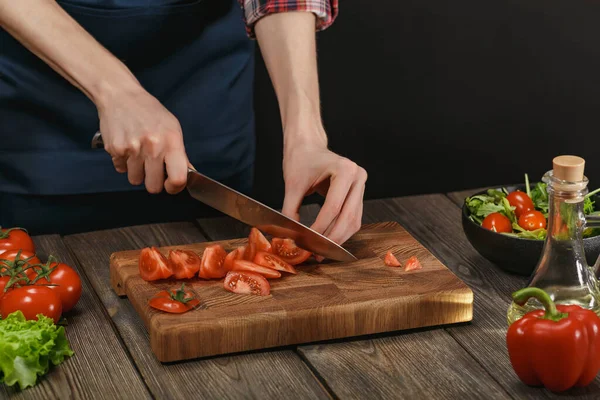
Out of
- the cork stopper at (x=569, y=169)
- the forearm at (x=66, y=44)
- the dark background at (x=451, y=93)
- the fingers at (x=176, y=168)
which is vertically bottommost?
the dark background at (x=451, y=93)

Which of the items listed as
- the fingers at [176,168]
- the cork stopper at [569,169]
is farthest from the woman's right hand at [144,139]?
the cork stopper at [569,169]

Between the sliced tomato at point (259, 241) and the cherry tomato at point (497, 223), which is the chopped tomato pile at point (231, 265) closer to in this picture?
the sliced tomato at point (259, 241)

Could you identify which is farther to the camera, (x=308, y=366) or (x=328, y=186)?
(x=328, y=186)

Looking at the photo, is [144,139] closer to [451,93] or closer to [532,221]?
[532,221]

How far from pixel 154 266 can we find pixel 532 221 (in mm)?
748

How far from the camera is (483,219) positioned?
1.90 m

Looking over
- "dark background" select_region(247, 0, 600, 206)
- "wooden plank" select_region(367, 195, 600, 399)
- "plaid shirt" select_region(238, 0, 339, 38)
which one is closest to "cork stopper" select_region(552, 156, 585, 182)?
"wooden plank" select_region(367, 195, 600, 399)

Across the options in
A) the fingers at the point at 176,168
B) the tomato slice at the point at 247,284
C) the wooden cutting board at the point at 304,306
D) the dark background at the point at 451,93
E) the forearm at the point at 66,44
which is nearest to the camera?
the wooden cutting board at the point at 304,306

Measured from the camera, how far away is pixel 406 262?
5.86 feet

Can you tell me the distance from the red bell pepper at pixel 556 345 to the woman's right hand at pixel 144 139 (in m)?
0.70

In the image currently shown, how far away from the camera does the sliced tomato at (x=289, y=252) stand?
5.86 feet

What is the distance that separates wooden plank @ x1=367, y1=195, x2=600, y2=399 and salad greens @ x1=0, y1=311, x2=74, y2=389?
0.68 metres

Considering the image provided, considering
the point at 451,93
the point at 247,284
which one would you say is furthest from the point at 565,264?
the point at 451,93

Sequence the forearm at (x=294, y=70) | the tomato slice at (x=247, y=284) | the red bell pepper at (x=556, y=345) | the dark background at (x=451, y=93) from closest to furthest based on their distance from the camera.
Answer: the red bell pepper at (x=556, y=345) < the tomato slice at (x=247, y=284) < the forearm at (x=294, y=70) < the dark background at (x=451, y=93)
